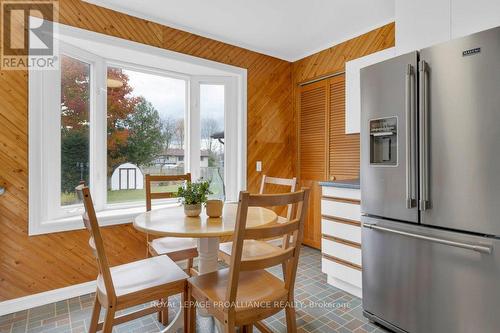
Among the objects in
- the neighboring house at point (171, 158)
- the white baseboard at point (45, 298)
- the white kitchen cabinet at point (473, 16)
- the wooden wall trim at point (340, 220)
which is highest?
the white kitchen cabinet at point (473, 16)

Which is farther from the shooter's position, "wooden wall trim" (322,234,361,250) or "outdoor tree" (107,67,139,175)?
"outdoor tree" (107,67,139,175)

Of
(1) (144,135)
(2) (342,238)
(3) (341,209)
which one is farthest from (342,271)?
(1) (144,135)

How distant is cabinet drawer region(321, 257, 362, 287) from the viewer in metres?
2.30

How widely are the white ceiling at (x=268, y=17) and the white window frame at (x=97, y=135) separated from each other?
32cm

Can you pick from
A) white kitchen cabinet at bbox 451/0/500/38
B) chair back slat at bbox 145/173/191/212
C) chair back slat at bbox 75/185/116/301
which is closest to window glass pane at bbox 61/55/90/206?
chair back slat at bbox 145/173/191/212

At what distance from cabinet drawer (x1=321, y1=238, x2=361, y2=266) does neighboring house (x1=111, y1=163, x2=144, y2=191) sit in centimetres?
205

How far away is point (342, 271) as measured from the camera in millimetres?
2422

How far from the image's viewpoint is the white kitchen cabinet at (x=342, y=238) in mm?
2301

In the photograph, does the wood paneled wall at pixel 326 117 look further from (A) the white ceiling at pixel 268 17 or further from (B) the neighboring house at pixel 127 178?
(B) the neighboring house at pixel 127 178

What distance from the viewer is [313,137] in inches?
141

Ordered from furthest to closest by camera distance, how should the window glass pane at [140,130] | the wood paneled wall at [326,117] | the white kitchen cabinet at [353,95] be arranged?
1. the wood paneled wall at [326,117]
2. the window glass pane at [140,130]
3. the white kitchen cabinet at [353,95]

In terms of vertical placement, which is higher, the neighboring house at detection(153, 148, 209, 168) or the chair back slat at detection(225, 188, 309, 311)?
the neighboring house at detection(153, 148, 209, 168)

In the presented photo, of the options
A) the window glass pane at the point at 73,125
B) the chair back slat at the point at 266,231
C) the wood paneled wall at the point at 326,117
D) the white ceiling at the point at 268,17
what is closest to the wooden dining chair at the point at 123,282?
the chair back slat at the point at 266,231

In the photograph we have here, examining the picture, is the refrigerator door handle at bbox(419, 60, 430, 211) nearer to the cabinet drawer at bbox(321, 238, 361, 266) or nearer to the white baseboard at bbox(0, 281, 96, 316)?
the cabinet drawer at bbox(321, 238, 361, 266)
